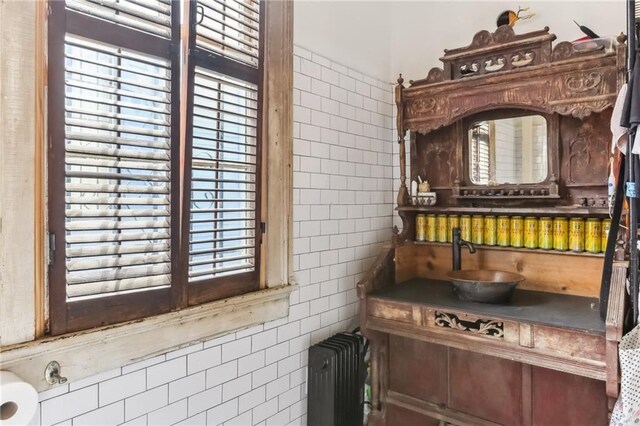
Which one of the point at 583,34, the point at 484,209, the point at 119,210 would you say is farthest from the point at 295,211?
the point at 583,34

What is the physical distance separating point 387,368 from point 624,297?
52.5 inches

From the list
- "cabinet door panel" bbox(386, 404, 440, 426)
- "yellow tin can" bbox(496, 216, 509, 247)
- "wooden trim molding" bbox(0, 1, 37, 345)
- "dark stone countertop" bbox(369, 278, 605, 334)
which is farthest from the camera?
"cabinet door panel" bbox(386, 404, 440, 426)

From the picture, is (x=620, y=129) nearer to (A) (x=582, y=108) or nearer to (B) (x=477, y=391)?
(A) (x=582, y=108)

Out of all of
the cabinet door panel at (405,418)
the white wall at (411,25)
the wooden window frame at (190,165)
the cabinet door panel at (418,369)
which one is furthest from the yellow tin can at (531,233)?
the wooden window frame at (190,165)

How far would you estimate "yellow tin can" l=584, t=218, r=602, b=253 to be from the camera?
2146 millimetres

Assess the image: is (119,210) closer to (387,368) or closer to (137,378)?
(137,378)

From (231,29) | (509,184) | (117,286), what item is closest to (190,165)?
(117,286)

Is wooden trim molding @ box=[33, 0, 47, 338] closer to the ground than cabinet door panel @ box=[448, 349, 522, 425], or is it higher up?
higher up

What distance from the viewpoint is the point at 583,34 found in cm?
229

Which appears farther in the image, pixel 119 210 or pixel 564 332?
pixel 564 332

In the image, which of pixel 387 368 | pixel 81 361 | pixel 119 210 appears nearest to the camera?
pixel 81 361

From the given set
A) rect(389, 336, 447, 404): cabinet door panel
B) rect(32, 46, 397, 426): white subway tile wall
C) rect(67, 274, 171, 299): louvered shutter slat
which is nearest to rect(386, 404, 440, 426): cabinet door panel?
rect(389, 336, 447, 404): cabinet door panel

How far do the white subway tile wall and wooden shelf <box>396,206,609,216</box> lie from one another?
1.16 ft

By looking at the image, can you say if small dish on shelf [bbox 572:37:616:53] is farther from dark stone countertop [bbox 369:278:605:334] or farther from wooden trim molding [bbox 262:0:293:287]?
wooden trim molding [bbox 262:0:293:287]
